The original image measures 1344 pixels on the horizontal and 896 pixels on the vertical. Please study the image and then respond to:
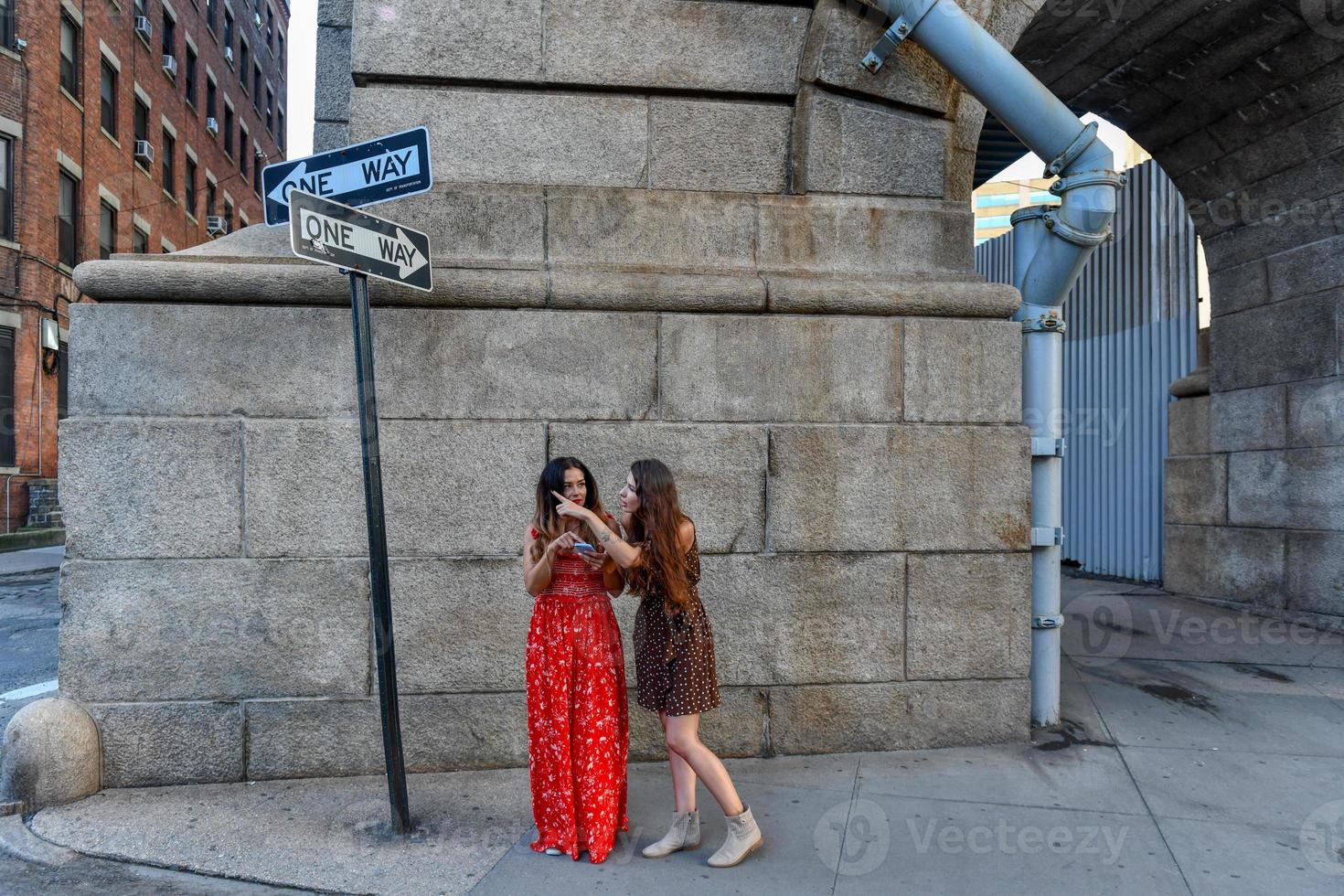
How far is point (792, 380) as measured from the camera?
17.4 ft

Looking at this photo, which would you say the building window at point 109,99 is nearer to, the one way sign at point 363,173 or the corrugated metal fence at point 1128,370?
the corrugated metal fence at point 1128,370

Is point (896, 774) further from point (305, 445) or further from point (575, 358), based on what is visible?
point (305, 445)

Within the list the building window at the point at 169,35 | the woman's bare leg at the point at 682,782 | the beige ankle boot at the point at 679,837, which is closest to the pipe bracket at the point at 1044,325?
the woman's bare leg at the point at 682,782

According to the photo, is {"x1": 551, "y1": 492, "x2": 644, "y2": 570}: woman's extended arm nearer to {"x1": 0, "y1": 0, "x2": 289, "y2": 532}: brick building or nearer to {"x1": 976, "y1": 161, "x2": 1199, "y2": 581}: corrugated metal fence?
{"x1": 976, "y1": 161, "x2": 1199, "y2": 581}: corrugated metal fence

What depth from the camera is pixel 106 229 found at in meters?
24.9

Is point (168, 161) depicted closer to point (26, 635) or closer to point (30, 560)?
point (30, 560)

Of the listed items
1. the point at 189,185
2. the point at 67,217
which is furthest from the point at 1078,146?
the point at 189,185

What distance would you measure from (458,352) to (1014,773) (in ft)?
11.7

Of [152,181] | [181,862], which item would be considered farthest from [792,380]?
[152,181]

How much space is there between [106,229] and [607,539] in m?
26.2

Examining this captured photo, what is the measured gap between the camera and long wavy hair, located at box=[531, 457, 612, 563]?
397 cm

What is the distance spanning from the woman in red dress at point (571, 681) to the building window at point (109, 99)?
26.2m

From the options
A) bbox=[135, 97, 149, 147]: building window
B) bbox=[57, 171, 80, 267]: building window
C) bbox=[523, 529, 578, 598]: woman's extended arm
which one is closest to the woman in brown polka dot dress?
bbox=[523, 529, 578, 598]: woman's extended arm

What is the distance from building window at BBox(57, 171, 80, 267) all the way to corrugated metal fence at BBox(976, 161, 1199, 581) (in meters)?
21.9
